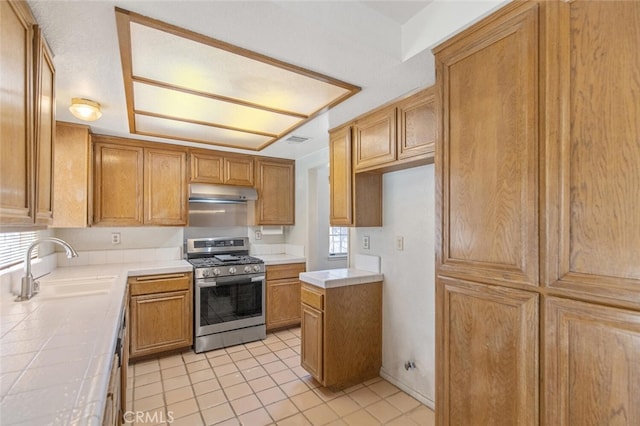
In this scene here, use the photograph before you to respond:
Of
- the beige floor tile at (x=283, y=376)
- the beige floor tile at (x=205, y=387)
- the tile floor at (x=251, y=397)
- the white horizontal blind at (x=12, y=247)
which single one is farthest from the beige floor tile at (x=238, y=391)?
the white horizontal blind at (x=12, y=247)

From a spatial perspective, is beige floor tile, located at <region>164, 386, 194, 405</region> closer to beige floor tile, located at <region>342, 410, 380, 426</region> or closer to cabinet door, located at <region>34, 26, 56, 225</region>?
beige floor tile, located at <region>342, 410, 380, 426</region>

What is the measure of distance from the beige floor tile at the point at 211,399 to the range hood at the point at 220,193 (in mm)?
2068

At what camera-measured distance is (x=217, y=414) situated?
7.10 ft

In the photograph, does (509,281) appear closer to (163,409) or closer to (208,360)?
(163,409)

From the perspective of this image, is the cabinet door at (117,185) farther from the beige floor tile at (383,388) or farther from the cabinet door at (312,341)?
the beige floor tile at (383,388)

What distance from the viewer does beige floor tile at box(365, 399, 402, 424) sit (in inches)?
84.0

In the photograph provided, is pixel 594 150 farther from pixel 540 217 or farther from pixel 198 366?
pixel 198 366

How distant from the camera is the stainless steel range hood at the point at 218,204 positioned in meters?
3.58

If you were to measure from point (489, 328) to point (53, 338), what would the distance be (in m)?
1.82

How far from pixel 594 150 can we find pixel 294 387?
2.51 meters

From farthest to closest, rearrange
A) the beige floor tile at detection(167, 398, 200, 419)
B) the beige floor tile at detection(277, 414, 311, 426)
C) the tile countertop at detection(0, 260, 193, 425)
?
1. the beige floor tile at detection(167, 398, 200, 419)
2. the beige floor tile at detection(277, 414, 311, 426)
3. the tile countertop at detection(0, 260, 193, 425)

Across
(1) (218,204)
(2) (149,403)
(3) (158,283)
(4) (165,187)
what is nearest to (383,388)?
(2) (149,403)

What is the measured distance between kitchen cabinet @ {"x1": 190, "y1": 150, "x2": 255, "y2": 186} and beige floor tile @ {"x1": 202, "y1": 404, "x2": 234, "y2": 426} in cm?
237

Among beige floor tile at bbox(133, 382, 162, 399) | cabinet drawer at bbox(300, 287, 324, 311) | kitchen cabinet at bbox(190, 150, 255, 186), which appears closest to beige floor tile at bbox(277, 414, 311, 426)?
cabinet drawer at bbox(300, 287, 324, 311)
